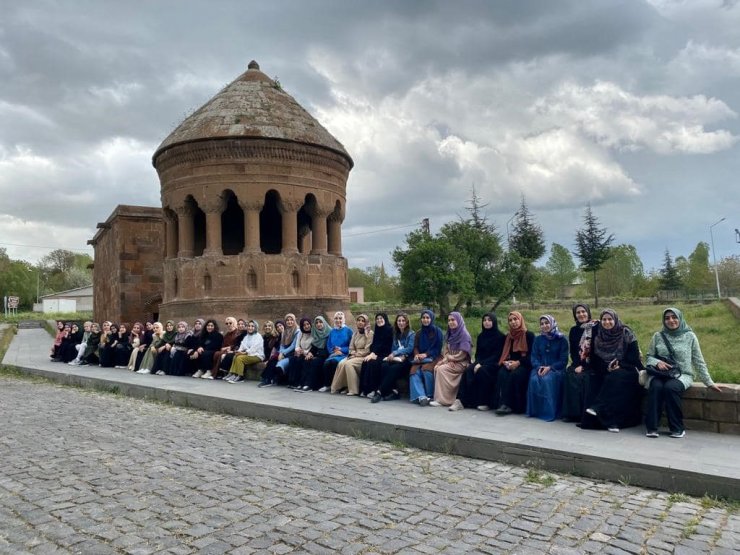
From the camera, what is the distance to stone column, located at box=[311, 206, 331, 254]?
686 inches

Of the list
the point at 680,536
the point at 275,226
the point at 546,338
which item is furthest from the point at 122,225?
the point at 680,536

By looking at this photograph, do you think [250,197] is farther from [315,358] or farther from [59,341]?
[315,358]

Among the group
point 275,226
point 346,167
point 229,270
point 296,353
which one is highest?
point 346,167

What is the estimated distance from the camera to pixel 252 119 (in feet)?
54.3

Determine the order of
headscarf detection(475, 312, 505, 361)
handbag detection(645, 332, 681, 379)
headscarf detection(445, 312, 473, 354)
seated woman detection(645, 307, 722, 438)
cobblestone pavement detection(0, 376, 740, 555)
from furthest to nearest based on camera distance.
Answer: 1. headscarf detection(445, 312, 473, 354)
2. headscarf detection(475, 312, 505, 361)
3. handbag detection(645, 332, 681, 379)
4. seated woman detection(645, 307, 722, 438)
5. cobblestone pavement detection(0, 376, 740, 555)

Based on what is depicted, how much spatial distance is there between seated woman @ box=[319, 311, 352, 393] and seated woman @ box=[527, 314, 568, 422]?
349 centimetres

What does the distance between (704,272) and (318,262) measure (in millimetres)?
59074

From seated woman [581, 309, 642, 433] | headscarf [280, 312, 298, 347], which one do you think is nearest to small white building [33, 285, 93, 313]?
headscarf [280, 312, 298, 347]

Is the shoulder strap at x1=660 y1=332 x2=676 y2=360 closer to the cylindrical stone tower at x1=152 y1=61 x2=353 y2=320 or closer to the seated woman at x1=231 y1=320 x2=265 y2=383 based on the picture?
the seated woman at x1=231 y1=320 x2=265 y2=383

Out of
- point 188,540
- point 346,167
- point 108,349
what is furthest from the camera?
point 346,167

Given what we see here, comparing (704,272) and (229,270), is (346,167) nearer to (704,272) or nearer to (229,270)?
(229,270)

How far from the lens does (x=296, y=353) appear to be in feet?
33.0

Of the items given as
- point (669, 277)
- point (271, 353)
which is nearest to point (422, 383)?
point (271, 353)

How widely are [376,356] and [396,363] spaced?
0.49m
